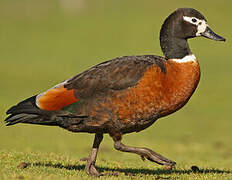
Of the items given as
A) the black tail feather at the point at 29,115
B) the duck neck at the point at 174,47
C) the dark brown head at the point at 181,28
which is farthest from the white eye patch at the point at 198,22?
the black tail feather at the point at 29,115

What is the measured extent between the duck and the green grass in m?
0.79

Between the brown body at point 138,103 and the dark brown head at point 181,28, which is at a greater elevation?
the dark brown head at point 181,28

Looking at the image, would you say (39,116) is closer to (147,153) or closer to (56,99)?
(56,99)

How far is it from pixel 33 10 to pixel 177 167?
136ft

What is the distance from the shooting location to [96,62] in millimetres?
32969

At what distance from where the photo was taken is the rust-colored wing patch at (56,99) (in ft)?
26.9

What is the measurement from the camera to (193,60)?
855 cm

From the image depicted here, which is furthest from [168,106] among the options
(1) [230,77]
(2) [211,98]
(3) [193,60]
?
(1) [230,77]

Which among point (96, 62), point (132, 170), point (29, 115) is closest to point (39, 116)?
point (29, 115)

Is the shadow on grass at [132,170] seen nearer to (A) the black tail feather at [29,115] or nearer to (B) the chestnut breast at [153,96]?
(A) the black tail feather at [29,115]

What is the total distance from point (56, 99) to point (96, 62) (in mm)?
24788

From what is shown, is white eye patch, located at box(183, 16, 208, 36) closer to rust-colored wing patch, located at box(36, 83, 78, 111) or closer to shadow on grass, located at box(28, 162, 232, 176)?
rust-colored wing patch, located at box(36, 83, 78, 111)

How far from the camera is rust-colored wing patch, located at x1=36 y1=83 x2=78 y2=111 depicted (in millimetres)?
8188

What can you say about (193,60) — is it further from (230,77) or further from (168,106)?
(230,77)
